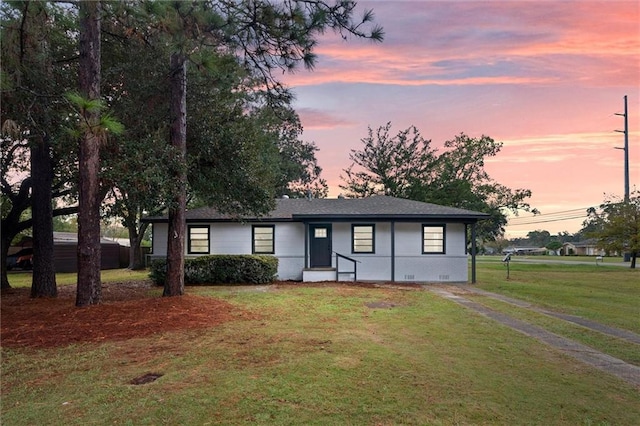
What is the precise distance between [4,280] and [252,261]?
8708 mm

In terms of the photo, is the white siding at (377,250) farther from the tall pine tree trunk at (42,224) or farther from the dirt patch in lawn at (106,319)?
the dirt patch in lawn at (106,319)

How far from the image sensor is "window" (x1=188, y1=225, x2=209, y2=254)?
54.7ft

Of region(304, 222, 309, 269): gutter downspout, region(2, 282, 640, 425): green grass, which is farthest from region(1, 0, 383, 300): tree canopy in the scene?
region(304, 222, 309, 269): gutter downspout

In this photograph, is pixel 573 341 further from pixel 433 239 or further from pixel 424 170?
pixel 424 170

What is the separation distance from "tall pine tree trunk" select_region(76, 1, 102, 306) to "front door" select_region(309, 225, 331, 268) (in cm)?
956

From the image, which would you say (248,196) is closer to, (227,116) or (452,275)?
(227,116)

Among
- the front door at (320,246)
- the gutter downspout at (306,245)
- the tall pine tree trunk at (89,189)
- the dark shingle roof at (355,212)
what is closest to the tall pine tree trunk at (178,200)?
the tall pine tree trunk at (89,189)

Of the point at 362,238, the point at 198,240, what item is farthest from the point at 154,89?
the point at 362,238

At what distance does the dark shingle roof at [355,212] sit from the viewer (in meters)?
15.8

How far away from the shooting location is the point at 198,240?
1673 centimetres

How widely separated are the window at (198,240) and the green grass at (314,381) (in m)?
10.3

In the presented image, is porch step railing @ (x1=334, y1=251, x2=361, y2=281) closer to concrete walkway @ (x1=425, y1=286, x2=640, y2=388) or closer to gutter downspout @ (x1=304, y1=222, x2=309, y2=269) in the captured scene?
gutter downspout @ (x1=304, y1=222, x2=309, y2=269)

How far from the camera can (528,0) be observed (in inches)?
360

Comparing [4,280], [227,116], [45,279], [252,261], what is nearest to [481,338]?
[227,116]
